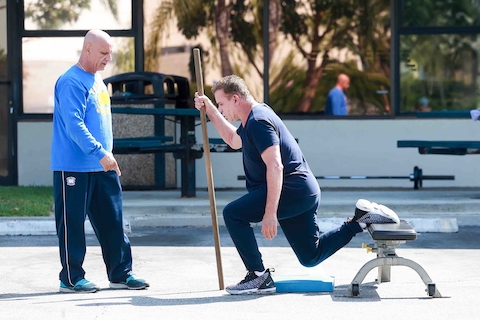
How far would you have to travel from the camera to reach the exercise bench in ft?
22.0

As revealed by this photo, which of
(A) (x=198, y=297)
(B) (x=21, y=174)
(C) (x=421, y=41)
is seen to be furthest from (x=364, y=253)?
(B) (x=21, y=174)

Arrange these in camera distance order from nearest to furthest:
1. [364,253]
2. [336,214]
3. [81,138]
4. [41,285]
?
[81,138]
[41,285]
[364,253]
[336,214]

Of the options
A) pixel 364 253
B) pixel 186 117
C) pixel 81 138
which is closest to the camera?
pixel 81 138

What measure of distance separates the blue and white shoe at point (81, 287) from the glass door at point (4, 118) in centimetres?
696

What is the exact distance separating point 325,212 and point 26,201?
3.37 metres

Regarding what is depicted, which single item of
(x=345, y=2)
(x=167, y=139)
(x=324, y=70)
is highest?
(x=345, y=2)

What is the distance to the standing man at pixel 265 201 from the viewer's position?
6.70 meters

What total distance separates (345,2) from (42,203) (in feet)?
16.9

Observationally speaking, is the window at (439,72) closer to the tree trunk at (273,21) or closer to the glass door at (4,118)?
the tree trunk at (273,21)

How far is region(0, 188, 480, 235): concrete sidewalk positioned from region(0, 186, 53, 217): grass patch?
21 centimetres

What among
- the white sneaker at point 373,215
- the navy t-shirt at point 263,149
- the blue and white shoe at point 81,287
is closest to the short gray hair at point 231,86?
the navy t-shirt at point 263,149

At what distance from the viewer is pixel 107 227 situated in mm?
7016

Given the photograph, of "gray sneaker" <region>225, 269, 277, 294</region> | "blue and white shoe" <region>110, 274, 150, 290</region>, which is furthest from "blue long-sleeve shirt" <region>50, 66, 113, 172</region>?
"gray sneaker" <region>225, 269, 277, 294</region>

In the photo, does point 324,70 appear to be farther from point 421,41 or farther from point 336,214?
point 336,214
